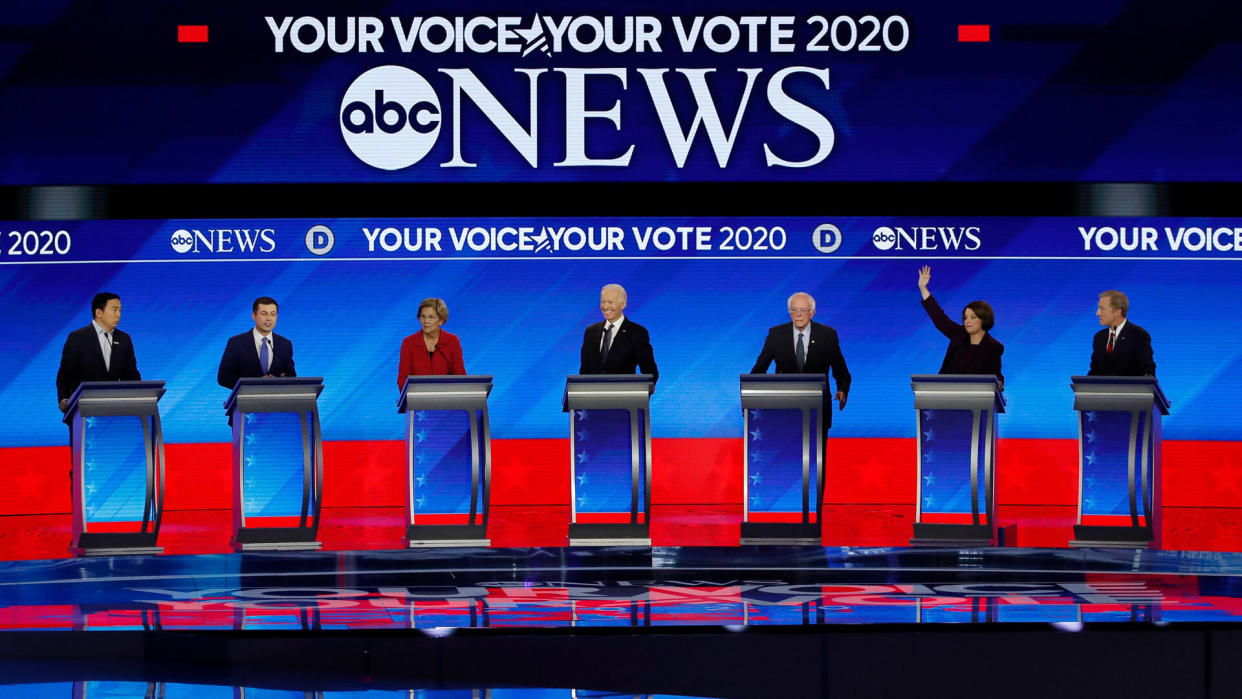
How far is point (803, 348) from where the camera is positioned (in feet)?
27.3

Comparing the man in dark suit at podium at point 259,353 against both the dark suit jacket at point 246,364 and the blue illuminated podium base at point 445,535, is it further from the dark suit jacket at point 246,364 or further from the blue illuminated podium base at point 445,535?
the blue illuminated podium base at point 445,535

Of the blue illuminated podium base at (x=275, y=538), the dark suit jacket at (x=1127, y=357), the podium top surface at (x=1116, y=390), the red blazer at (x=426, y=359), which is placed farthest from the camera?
the red blazer at (x=426, y=359)

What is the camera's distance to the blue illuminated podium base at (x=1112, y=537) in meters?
7.43

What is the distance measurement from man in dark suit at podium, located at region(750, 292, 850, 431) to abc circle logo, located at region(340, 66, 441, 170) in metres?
2.91

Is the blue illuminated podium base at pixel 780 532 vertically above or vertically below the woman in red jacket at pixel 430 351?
→ below

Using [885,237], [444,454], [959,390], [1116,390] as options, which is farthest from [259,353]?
[1116,390]

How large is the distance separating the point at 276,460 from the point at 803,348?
3010 millimetres

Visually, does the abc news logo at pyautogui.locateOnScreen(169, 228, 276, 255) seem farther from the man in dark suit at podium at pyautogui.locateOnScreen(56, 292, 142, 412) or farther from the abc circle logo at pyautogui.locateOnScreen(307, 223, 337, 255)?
the man in dark suit at podium at pyautogui.locateOnScreen(56, 292, 142, 412)

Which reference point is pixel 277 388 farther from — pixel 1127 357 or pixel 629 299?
pixel 1127 357

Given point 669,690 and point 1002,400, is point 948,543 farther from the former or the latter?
point 669,690

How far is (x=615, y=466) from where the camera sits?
7676 millimetres

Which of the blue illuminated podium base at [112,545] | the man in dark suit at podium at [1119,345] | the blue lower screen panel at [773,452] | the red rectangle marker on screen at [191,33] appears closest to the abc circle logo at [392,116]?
the red rectangle marker on screen at [191,33]

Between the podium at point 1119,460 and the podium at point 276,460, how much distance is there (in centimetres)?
398

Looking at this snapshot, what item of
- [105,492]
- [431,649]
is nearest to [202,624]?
[431,649]
